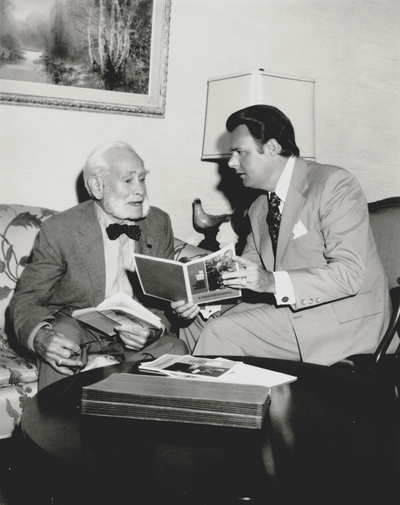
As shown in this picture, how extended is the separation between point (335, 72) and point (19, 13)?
80.6 inches

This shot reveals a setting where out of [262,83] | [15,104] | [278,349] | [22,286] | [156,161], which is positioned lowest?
[278,349]

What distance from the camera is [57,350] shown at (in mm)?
2135

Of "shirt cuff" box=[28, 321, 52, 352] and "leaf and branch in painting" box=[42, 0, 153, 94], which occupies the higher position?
"leaf and branch in painting" box=[42, 0, 153, 94]

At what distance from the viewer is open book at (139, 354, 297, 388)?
5.65 ft

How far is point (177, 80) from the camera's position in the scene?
3.40m

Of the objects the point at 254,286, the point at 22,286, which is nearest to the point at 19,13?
the point at 22,286

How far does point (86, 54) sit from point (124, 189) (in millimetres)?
983

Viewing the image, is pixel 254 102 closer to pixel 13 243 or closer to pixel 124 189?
pixel 124 189

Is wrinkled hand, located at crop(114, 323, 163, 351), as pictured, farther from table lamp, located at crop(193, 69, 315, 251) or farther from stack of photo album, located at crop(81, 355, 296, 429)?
table lamp, located at crop(193, 69, 315, 251)

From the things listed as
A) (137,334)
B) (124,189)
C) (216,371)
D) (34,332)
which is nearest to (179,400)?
(216,371)

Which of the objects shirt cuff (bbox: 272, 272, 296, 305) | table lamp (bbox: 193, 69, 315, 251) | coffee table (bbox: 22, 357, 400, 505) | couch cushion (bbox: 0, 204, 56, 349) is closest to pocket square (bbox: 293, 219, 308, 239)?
shirt cuff (bbox: 272, 272, 296, 305)

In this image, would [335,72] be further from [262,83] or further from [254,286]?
[254,286]

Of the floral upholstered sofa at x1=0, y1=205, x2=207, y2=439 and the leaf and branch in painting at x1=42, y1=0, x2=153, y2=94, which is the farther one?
the leaf and branch in painting at x1=42, y1=0, x2=153, y2=94

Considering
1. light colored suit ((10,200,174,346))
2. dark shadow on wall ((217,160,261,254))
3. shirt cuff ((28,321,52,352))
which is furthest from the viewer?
dark shadow on wall ((217,160,261,254))
